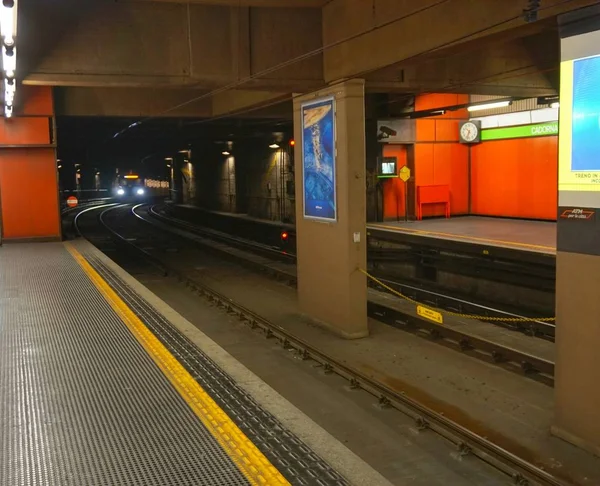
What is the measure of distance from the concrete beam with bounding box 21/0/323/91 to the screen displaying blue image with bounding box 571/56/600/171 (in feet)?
17.2

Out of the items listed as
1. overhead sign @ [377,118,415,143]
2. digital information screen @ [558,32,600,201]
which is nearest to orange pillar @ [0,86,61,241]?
overhead sign @ [377,118,415,143]

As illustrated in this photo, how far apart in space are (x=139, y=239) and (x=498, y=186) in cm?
1564

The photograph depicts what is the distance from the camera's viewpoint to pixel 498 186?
19016 millimetres

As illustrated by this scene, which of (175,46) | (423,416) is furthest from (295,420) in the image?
(175,46)

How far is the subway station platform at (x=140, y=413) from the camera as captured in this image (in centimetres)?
372

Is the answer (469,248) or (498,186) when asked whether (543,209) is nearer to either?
(498,186)

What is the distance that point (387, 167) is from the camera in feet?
61.0

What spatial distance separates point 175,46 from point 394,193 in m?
11.5

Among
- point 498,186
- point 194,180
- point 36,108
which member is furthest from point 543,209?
point 194,180

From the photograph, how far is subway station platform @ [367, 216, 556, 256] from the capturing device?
1265cm

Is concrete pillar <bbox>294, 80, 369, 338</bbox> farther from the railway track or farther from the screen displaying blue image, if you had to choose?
the screen displaying blue image

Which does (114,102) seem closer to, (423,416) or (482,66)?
(482,66)

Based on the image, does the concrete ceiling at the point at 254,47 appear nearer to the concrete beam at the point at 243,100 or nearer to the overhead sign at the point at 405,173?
the concrete beam at the point at 243,100

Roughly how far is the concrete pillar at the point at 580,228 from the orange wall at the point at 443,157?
13937 mm
